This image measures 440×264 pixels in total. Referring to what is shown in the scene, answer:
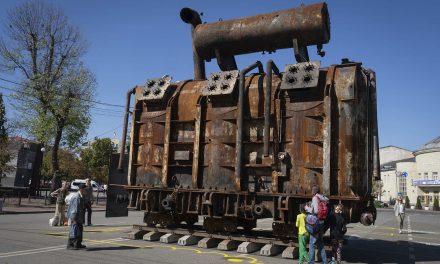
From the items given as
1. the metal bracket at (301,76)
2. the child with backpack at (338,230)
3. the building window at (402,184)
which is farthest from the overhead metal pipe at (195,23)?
the building window at (402,184)

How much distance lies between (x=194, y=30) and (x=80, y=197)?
638 cm

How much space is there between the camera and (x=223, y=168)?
11.0m

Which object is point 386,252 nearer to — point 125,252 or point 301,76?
point 301,76

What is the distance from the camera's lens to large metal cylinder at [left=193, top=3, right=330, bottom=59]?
35.6 feet

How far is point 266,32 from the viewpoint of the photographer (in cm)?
1134

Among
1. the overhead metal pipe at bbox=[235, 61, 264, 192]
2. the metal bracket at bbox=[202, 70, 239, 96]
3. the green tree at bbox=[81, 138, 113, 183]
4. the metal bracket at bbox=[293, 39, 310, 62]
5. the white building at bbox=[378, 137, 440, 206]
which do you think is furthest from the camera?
the white building at bbox=[378, 137, 440, 206]

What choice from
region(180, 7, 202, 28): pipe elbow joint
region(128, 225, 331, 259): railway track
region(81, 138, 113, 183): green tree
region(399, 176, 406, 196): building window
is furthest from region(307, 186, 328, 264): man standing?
region(399, 176, 406, 196): building window

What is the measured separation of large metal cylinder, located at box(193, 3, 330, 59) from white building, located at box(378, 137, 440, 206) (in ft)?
233

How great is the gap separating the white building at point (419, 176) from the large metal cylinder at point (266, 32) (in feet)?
233

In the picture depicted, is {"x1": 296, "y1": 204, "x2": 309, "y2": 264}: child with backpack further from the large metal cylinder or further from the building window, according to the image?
the building window

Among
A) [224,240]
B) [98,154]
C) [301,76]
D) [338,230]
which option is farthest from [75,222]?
[98,154]

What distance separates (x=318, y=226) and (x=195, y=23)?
26.4 feet

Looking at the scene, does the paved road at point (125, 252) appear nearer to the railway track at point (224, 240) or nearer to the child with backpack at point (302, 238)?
the railway track at point (224, 240)

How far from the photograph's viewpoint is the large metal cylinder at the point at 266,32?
1084cm
